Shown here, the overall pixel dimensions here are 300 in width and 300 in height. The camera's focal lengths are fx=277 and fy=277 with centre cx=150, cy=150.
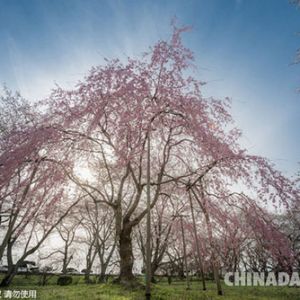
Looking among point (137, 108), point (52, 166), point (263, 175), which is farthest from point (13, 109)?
point (263, 175)

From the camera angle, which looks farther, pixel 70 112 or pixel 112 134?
pixel 112 134

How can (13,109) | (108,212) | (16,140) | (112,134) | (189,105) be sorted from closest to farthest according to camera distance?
(16,140) < (189,105) < (112,134) < (13,109) < (108,212)

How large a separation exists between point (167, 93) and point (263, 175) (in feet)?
17.0

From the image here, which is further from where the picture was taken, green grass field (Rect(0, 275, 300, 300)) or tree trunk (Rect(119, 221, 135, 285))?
tree trunk (Rect(119, 221, 135, 285))

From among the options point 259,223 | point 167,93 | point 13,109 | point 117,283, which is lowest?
A: point 117,283

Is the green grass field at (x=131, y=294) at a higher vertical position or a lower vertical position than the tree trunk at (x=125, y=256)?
lower

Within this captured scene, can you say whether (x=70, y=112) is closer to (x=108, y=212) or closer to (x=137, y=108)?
(x=137, y=108)

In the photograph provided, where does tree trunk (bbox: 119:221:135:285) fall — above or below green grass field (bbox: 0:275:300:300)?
above

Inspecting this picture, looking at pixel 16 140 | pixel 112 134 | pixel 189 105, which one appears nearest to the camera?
pixel 16 140

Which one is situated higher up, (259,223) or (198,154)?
(198,154)

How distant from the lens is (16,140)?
34.9ft

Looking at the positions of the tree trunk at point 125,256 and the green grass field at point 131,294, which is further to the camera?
the tree trunk at point 125,256

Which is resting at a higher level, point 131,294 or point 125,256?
point 125,256

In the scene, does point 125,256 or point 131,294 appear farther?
point 125,256
